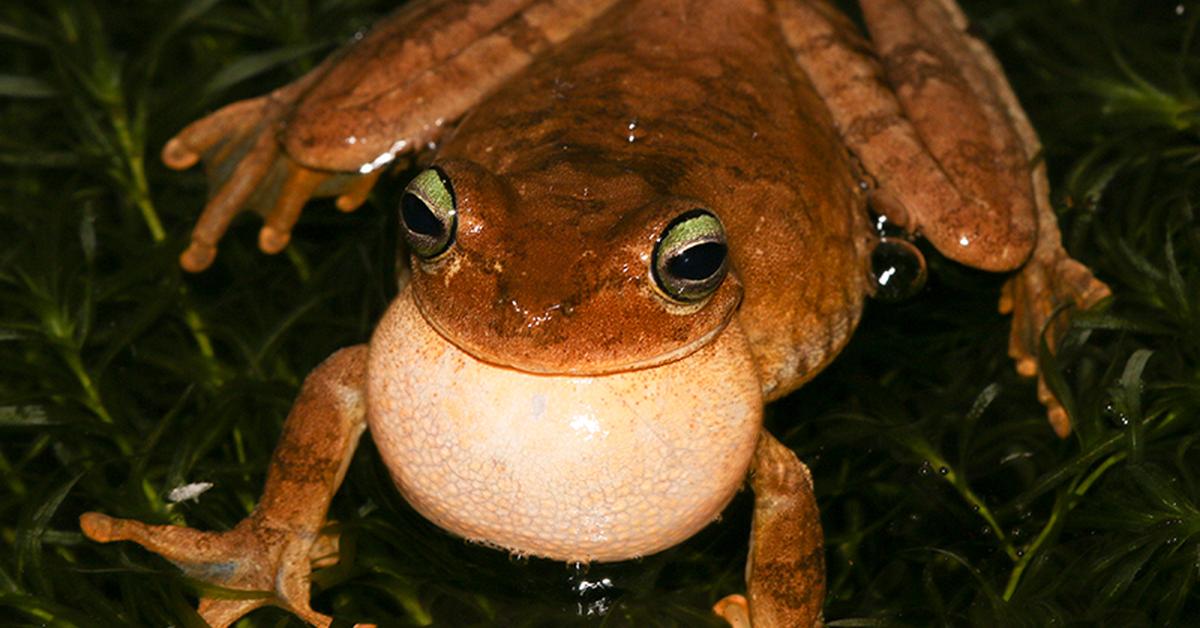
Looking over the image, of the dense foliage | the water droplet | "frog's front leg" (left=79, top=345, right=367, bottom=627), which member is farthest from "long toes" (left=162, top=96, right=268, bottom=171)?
the water droplet

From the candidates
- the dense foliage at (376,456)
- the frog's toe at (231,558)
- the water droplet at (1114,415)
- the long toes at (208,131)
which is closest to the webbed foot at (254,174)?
the long toes at (208,131)

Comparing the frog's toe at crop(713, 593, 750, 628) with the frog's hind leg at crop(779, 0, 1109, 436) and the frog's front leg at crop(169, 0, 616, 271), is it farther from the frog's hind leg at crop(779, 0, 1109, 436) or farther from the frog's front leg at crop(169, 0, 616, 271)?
the frog's front leg at crop(169, 0, 616, 271)

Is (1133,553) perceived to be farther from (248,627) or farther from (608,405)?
(248,627)

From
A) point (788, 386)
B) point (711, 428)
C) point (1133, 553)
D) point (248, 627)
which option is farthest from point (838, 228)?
point (248, 627)

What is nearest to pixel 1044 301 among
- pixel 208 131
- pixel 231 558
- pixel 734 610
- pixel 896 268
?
pixel 896 268

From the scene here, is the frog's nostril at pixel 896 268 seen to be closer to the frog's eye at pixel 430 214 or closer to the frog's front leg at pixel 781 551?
the frog's front leg at pixel 781 551

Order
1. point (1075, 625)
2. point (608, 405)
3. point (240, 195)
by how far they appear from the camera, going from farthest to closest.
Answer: point (240, 195), point (1075, 625), point (608, 405)
